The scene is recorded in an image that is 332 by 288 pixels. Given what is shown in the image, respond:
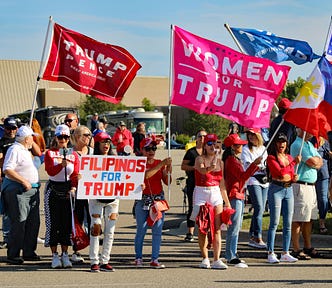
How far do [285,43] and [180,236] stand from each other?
140 inches

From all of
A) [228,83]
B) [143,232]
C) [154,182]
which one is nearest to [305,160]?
[228,83]

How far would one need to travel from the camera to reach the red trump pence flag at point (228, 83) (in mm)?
11453

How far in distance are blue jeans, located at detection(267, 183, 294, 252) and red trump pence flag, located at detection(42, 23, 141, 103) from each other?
295 cm

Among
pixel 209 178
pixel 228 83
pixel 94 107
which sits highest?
pixel 94 107

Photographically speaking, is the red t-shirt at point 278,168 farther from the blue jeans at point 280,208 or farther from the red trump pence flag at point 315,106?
the red trump pence flag at point 315,106

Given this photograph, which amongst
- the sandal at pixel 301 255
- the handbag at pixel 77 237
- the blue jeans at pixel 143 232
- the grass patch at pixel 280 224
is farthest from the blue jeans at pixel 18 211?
the grass patch at pixel 280 224

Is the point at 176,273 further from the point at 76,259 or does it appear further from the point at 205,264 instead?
the point at 76,259

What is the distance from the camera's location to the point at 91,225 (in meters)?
10.4

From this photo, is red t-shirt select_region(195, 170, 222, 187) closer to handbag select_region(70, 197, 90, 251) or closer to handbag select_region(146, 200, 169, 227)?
handbag select_region(146, 200, 169, 227)

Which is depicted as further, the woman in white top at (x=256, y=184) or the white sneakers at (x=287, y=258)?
the woman in white top at (x=256, y=184)

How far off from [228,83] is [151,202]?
6.55ft

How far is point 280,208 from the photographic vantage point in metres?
11.4

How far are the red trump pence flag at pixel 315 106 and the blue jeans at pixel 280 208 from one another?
0.87 meters

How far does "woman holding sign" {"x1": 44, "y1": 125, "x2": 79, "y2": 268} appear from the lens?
10.7 meters
